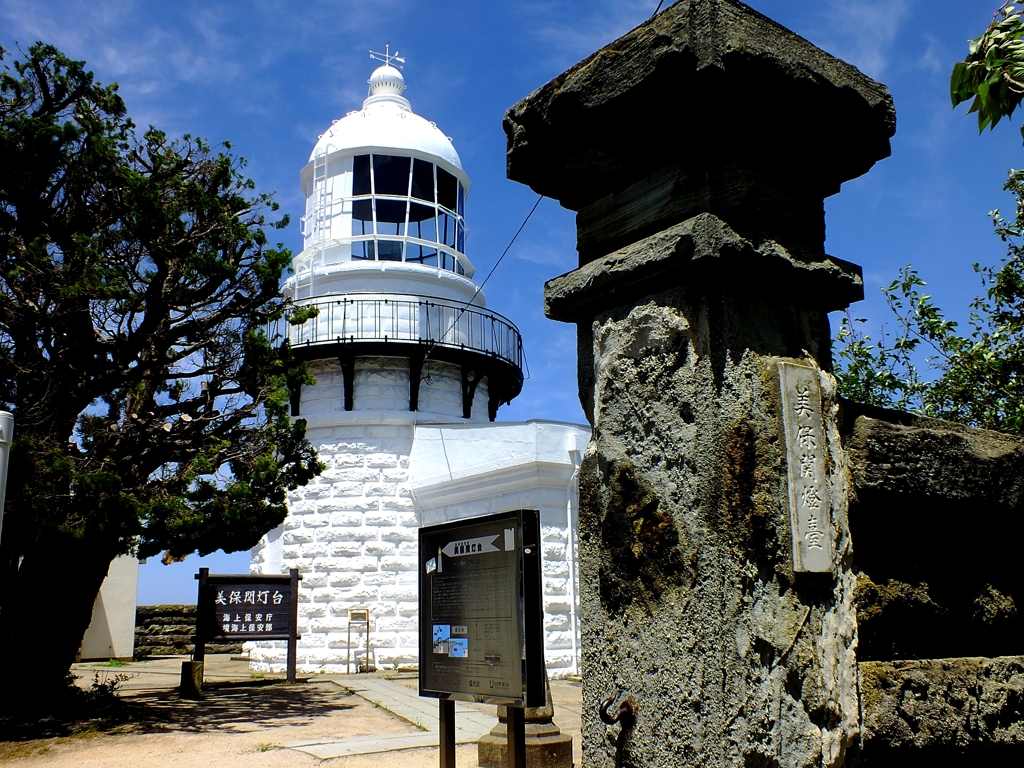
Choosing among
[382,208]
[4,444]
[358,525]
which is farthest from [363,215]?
[4,444]

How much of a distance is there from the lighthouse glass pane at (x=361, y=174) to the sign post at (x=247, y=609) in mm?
6911

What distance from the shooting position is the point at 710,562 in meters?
2.24

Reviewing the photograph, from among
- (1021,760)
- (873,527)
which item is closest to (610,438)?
(873,527)

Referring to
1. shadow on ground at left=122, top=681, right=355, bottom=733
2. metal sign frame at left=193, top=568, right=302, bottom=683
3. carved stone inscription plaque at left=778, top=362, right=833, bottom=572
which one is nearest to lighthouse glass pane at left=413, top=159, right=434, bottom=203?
metal sign frame at left=193, top=568, right=302, bottom=683

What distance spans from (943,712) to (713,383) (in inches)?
43.4

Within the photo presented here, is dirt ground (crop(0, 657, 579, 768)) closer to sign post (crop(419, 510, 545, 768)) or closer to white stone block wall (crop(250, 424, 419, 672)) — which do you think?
white stone block wall (crop(250, 424, 419, 672))

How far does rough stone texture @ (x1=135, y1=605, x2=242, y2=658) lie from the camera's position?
18.7 m

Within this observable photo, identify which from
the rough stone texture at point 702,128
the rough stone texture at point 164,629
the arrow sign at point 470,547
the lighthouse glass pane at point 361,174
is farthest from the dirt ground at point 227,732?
the lighthouse glass pane at point 361,174

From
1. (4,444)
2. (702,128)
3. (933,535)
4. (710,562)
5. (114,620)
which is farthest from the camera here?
(114,620)

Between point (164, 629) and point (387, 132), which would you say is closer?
point (387, 132)

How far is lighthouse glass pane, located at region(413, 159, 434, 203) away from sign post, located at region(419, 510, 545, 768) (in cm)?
1201

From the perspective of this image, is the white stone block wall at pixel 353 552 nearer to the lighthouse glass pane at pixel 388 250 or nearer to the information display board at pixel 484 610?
the lighthouse glass pane at pixel 388 250

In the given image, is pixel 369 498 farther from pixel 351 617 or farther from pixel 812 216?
pixel 812 216

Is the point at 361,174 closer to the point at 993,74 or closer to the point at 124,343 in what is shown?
the point at 124,343
